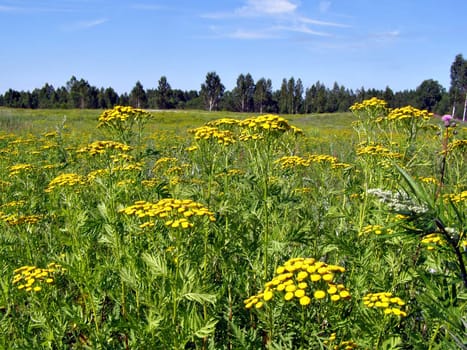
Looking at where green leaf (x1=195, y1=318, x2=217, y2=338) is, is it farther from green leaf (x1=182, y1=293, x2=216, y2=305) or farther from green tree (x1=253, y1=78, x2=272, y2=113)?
green tree (x1=253, y1=78, x2=272, y2=113)

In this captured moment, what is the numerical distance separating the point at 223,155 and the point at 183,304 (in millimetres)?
2007

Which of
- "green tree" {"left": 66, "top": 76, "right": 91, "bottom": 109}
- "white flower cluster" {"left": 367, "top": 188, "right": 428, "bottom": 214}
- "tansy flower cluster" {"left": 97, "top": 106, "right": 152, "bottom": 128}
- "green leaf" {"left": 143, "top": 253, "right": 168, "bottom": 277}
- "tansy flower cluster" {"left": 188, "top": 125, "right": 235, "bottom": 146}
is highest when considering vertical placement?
"green tree" {"left": 66, "top": 76, "right": 91, "bottom": 109}

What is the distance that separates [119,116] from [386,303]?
11.6 feet

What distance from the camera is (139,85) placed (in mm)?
108688

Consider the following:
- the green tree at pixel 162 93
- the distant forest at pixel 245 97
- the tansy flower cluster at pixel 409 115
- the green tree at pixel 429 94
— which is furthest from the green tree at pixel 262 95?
the tansy flower cluster at pixel 409 115

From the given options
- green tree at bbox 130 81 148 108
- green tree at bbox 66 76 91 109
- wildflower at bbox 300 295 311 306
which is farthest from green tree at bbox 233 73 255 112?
wildflower at bbox 300 295 311 306

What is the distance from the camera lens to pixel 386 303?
108 inches

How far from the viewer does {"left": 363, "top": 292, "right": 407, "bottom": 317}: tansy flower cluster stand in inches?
106

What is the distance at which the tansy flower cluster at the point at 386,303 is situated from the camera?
271 centimetres

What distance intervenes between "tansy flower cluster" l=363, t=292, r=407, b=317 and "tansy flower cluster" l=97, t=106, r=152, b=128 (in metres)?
3.38

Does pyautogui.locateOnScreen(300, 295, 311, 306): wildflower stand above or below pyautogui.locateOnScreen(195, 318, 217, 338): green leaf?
above

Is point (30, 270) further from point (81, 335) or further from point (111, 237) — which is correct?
point (81, 335)

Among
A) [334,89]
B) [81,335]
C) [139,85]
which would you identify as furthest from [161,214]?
[334,89]

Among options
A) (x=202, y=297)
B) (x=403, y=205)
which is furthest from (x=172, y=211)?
(x=403, y=205)
